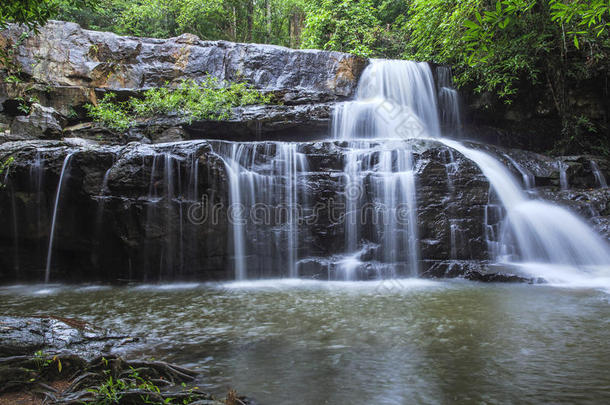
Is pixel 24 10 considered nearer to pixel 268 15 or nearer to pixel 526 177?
pixel 526 177

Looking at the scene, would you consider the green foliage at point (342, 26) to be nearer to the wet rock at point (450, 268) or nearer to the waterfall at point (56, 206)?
the wet rock at point (450, 268)

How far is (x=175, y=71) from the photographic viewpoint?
1186cm

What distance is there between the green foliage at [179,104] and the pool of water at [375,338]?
5590 millimetres

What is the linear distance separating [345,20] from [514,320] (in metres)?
14.1

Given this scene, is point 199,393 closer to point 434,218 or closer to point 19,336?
point 19,336

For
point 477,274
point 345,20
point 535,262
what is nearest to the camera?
point 477,274

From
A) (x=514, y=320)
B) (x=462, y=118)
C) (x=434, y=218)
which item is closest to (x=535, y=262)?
(x=434, y=218)

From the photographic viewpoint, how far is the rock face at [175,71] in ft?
33.2

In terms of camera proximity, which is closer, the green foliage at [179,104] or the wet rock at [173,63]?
the green foliage at [179,104]

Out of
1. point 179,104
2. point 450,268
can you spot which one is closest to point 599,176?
point 450,268

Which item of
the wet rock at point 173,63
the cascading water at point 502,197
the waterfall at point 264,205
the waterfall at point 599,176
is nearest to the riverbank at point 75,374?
the waterfall at point 264,205

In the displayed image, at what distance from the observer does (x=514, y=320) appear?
154 inches

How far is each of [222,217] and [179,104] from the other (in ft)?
16.0

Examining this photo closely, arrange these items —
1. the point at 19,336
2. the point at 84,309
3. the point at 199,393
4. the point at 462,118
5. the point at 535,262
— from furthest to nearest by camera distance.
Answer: the point at 462,118, the point at 535,262, the point at 84,309, the point at 19,336, the point at 199,393
